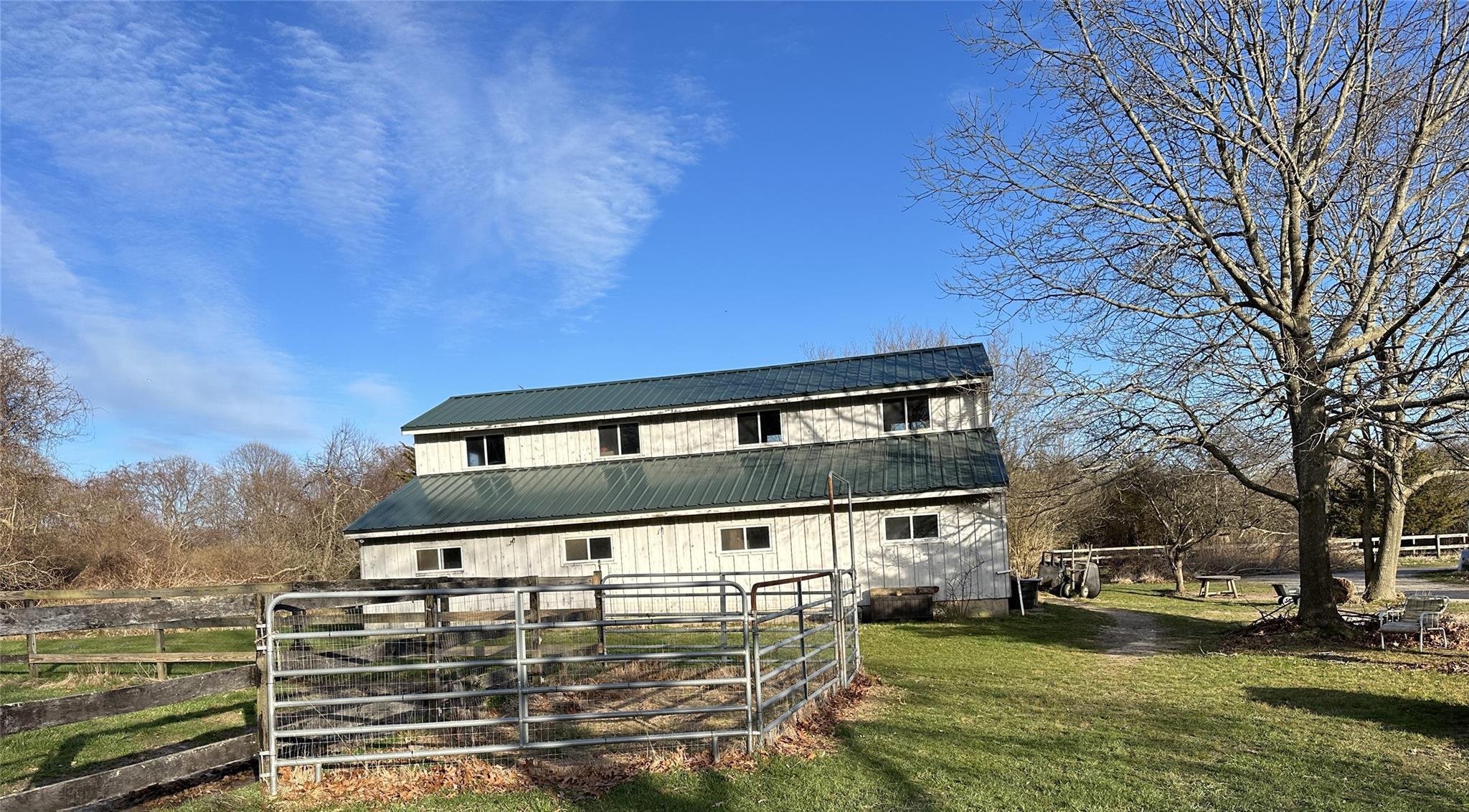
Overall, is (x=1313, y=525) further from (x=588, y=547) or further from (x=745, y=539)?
(x=588, y=547)

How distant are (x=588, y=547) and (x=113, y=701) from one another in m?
16.7

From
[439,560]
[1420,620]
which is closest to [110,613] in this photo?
[1420,620]

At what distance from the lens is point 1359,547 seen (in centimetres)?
3459

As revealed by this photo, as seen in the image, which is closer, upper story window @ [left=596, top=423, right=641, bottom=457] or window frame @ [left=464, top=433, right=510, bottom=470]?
upper story window @ [left=596, top=423, right=641, bottom=457]

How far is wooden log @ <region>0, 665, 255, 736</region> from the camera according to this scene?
5.95 metres

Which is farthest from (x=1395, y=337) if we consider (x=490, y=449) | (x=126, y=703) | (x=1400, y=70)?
(x=490, y=449)

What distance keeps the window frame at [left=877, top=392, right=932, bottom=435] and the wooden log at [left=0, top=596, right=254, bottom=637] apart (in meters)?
18.3

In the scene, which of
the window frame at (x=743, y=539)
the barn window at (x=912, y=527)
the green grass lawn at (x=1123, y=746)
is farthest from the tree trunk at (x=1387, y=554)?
the window frame at (x=743, y=539)

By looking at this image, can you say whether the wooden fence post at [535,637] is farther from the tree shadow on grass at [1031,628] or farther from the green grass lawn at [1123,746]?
the tree shadow on grass at [1031,628]

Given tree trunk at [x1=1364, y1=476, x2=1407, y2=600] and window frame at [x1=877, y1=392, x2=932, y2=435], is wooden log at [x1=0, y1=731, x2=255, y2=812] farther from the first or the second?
tree trunk at [x1=1364, y1=476, x2=1407, y2=600]

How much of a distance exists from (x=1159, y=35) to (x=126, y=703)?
17.2m

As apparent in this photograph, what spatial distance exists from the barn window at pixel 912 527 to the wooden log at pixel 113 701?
53.0 feet

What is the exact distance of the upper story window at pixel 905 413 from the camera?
23969mm

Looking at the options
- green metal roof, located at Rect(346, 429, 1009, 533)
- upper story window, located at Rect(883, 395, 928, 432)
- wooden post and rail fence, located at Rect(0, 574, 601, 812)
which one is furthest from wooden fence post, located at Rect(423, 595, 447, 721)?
upper story window, located at Rect(883, 395, 928, 432)
